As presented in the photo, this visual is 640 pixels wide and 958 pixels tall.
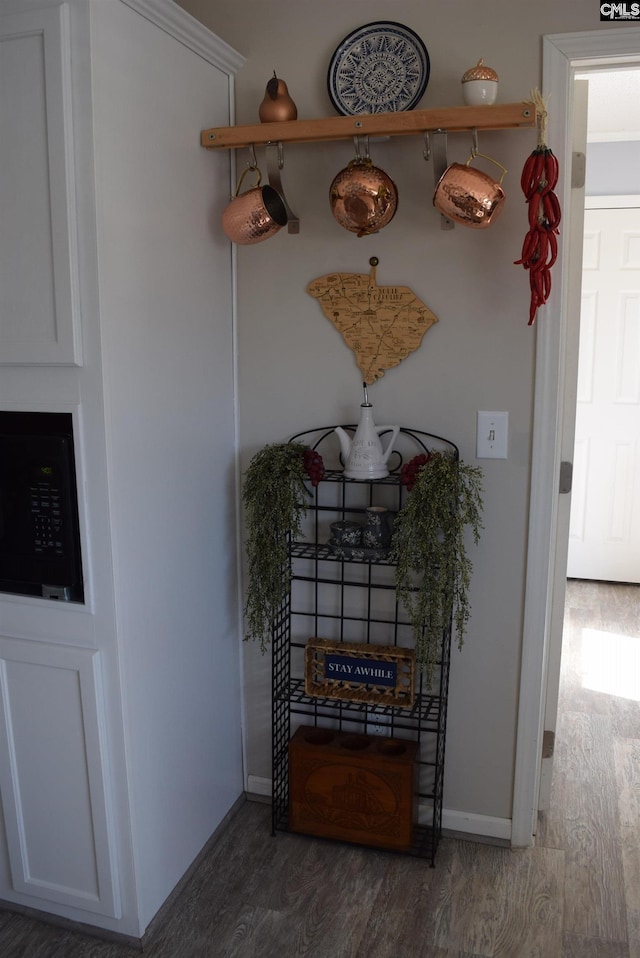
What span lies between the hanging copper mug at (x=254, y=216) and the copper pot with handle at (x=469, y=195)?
15.4 inches

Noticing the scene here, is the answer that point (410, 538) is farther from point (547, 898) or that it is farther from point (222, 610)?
point (547, 898)

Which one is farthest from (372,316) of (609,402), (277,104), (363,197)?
(609,402)

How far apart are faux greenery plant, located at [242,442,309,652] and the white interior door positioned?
2551 mm

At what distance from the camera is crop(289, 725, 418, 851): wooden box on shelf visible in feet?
7.13

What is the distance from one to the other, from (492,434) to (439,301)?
1.22ft

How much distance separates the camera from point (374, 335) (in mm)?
2133

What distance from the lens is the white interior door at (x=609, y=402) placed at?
420 centimetres

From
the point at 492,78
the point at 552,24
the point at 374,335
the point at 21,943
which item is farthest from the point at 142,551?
the point at 552,24

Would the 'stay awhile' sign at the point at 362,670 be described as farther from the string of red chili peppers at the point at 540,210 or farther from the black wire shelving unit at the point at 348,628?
the string of red chili peppers at the point at 540,210

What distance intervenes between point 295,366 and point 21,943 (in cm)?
158

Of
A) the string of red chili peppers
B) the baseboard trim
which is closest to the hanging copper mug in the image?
the string of red chili peppers

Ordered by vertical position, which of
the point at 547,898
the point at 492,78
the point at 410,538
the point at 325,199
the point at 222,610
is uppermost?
the point at 492,78

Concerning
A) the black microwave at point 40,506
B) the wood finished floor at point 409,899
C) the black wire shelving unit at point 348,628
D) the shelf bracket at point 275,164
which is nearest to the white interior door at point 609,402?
the wood finished floor at point 409,899

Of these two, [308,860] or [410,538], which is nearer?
[410,538]
